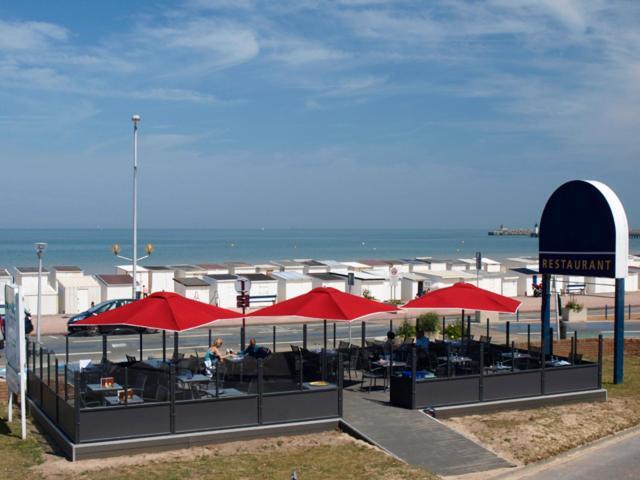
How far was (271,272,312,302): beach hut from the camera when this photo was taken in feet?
141

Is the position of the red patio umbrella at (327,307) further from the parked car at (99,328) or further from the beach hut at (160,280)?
the beach hut at (160,280)

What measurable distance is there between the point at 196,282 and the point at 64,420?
93.9 feet

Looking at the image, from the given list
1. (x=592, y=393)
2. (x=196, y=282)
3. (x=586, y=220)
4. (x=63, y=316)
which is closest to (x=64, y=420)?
(x=592, y=393)

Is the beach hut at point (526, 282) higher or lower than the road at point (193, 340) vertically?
higher

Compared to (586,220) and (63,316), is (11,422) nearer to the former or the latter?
(586,220)

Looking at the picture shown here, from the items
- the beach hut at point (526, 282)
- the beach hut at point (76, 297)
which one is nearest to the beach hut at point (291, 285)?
the beach hut at point (76, 297)

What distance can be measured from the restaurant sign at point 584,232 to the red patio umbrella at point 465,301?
2456 mm

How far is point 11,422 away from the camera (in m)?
15.3

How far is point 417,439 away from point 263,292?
2873cm

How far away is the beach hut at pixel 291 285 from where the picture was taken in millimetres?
42969

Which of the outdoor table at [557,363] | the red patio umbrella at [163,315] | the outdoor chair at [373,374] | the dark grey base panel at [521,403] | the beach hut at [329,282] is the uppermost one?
the red patio umbrella at [163,315]

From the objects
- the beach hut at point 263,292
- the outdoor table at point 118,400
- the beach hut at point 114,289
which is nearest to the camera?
the outdoor table at point 118,400

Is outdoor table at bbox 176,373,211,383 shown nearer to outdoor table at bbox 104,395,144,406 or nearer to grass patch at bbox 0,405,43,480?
outdoor table at bbox 104,395,144,406

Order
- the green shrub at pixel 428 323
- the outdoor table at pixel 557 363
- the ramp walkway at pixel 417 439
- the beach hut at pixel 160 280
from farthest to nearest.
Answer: the beach hut at pixel 160 280, the green shrub at pixel 428 323, the outdoor table at pixel 557 363, the ramp walkway at pixel 417 439
